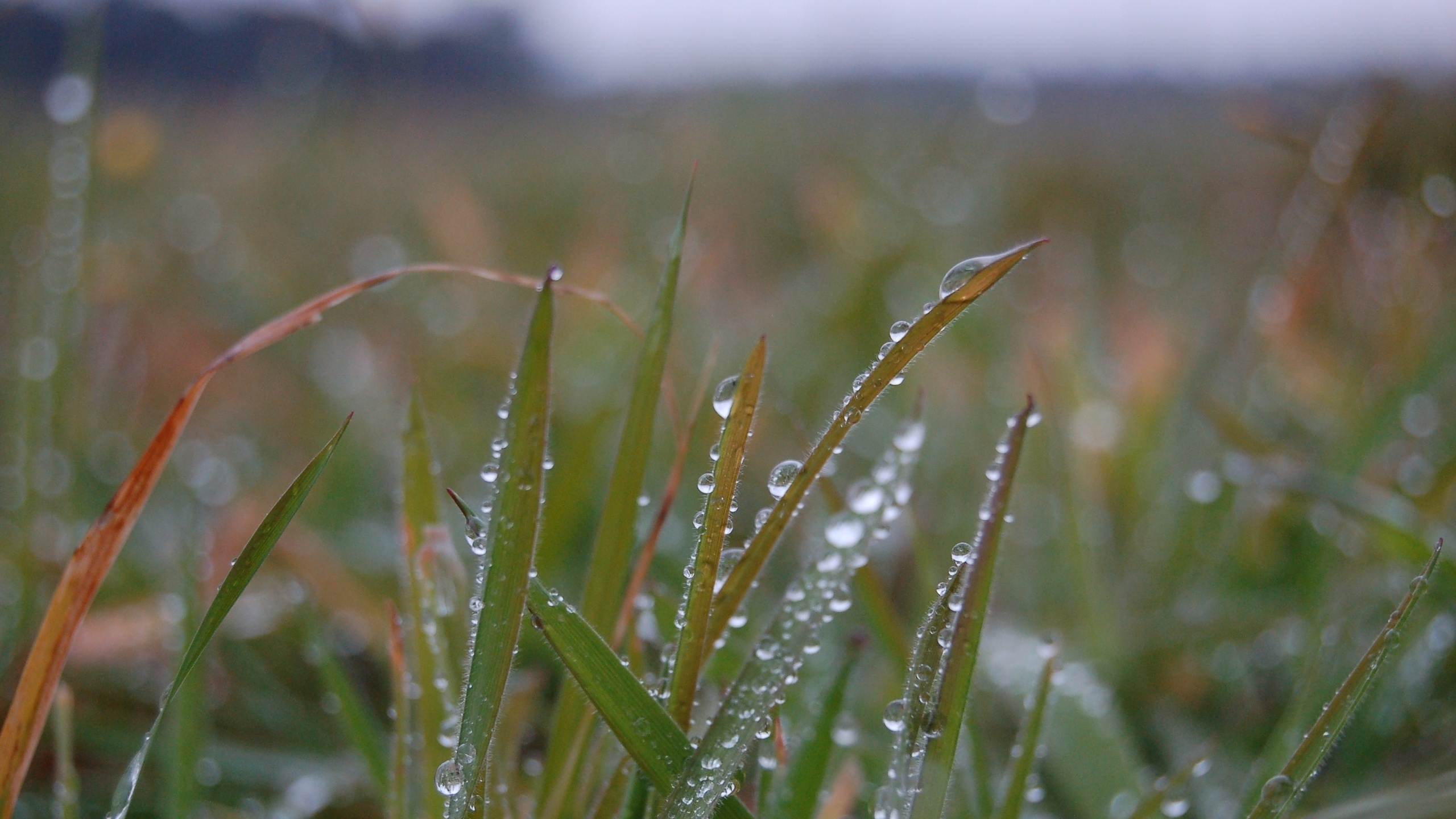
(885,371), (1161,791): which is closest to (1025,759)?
(1161,791)

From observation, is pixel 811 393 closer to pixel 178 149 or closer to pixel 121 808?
pixel 121 808

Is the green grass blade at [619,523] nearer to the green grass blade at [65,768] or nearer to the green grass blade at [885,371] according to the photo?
the green grass blade at [885,371]

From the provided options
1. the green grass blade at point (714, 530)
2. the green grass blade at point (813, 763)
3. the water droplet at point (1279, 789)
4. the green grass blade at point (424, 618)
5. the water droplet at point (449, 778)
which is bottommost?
the water droplet at point (1279, 789)

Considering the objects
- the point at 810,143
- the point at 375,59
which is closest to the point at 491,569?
the point at 375,59

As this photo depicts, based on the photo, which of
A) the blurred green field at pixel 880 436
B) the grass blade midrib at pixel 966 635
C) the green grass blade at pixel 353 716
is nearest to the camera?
the grass blade midrib at pixel 966 635

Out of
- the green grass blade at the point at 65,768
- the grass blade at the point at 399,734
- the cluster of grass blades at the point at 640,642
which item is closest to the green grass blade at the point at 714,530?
the cluster of grass blades at the point at 640,642

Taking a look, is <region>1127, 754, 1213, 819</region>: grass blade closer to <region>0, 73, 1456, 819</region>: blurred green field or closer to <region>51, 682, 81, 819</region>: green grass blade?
<region>0, 73, 1456, 819</region>: blurred green field
